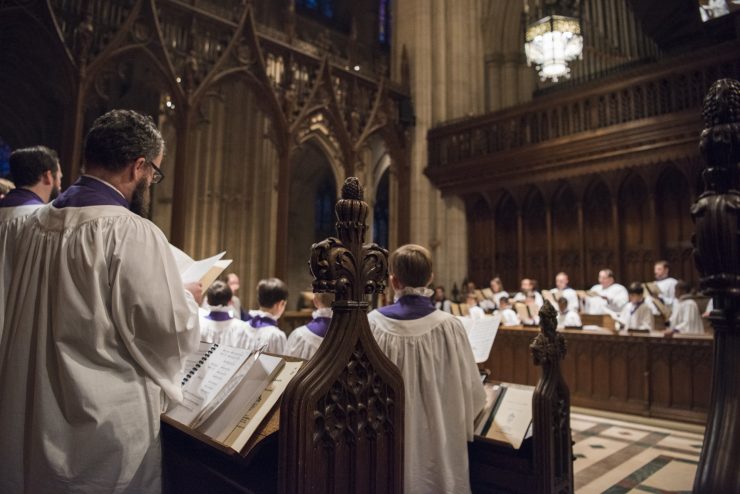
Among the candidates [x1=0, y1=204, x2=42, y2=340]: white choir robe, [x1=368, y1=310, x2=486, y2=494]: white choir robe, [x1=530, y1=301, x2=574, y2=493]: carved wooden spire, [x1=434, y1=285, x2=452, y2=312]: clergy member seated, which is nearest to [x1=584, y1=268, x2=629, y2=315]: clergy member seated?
[x1=434, y1=285, x2=452, y2=312]: clergy member seated

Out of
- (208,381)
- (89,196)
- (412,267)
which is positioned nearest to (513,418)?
(412,267)

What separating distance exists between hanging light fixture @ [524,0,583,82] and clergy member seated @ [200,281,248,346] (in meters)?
6.24

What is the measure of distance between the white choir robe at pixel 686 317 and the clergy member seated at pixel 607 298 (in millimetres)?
1038

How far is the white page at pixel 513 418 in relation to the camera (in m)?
2.43

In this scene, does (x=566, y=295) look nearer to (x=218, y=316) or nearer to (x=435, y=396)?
(x=218, y=316)

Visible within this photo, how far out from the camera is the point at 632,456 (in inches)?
183

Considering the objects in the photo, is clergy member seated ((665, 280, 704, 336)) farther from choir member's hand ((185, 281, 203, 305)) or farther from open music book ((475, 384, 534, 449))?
choir member's hand ((185, 281, 203, 305))

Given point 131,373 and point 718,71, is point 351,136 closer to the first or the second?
point 718,71

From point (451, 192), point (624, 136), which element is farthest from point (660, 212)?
point (451, 192)

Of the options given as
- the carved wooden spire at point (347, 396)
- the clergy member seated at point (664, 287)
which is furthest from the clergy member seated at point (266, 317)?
the clergy member seated at point (664, 287)

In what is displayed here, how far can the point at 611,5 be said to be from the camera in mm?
12438

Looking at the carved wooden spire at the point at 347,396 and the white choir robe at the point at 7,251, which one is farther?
the white choir robe at the point at 7,251

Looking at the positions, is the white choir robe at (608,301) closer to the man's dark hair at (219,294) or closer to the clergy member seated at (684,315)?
the clergy member seated at (684,315)

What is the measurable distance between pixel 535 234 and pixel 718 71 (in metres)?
4.44
